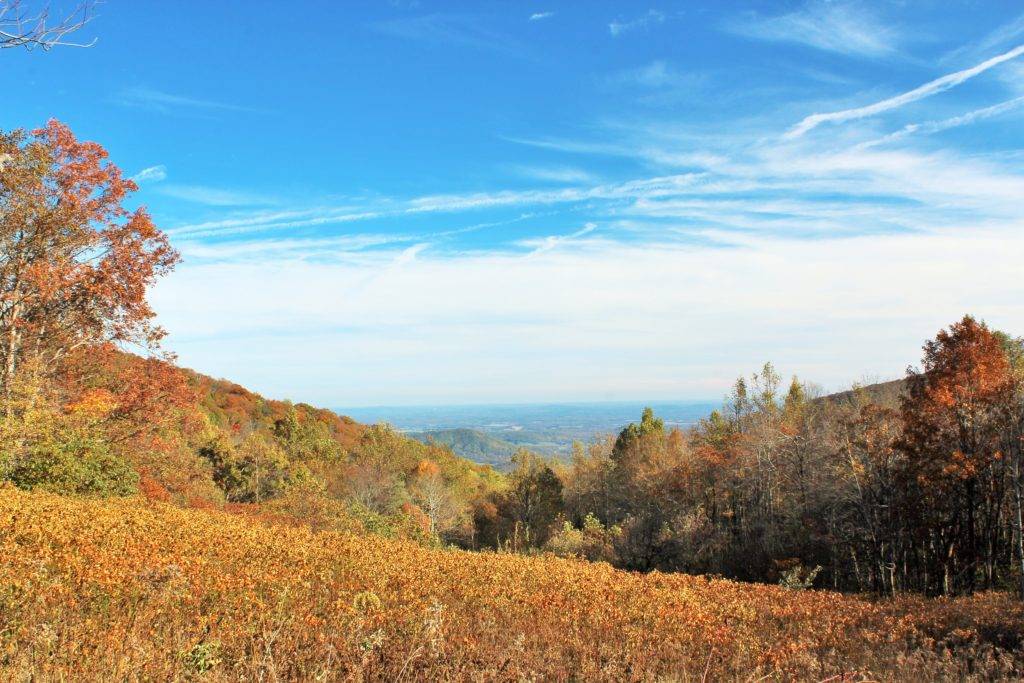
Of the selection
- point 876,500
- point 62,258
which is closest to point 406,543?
point 62,258

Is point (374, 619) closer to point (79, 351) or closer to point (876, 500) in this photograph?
point (79, 351)

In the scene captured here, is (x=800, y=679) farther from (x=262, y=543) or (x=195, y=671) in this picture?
(x=262, y=543)

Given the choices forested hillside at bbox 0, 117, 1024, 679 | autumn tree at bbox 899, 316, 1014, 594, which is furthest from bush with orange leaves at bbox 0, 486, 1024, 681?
autumn tree at bbox 899, 316, 1014, 594

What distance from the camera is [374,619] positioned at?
18.3 feet

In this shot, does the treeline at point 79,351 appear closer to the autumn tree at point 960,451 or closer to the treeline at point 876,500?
the treeline at point 876,500

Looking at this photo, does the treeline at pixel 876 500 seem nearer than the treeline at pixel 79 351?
No

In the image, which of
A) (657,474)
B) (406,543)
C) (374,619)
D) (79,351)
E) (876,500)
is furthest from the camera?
(657,474)

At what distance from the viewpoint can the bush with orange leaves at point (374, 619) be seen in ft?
14.0

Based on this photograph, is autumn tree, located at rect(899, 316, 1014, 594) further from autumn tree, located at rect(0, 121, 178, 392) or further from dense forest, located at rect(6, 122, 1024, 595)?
autumn tree, located at rect(0, 121, 178, 392)

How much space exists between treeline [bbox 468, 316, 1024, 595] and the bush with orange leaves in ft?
20.8

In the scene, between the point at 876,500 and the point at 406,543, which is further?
the point at 876,500

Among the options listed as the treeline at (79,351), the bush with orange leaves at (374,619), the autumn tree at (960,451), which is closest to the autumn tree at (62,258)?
the treeline at (79,351)

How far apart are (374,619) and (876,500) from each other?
2361cm

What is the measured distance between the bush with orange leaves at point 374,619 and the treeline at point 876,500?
250 inches
